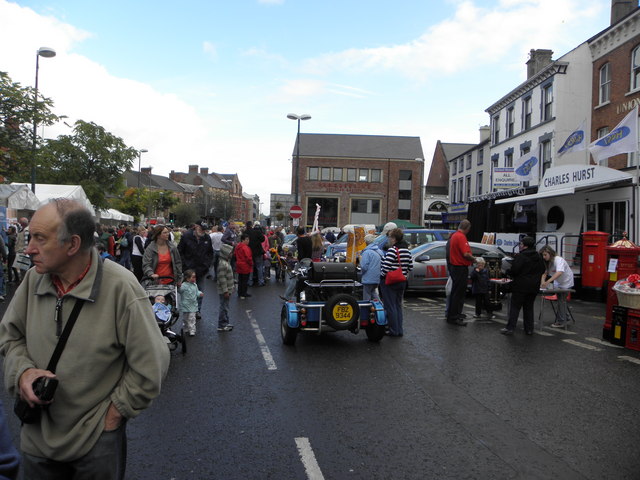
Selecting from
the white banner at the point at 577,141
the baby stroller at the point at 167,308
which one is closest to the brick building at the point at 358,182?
the white banner at the point at 577,141

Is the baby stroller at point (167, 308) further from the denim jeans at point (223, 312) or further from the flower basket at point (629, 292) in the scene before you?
the flower basket at point (629, 292)

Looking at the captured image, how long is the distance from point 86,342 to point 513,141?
106 feet

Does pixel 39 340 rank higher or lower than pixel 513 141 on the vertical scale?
lower

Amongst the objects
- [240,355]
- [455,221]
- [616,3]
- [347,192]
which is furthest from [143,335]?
[347,192]

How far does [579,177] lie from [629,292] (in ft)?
31.6

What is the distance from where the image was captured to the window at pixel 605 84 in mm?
22453

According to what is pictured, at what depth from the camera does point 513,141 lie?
102 ft

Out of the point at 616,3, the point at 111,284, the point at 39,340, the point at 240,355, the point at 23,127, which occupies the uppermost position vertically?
the point at 616,3

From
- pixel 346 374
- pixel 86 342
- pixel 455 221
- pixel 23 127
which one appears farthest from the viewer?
pixel 455 221

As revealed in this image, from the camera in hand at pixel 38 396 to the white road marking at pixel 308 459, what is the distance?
6.79 feet

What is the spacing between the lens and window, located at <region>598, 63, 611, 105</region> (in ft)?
73.7

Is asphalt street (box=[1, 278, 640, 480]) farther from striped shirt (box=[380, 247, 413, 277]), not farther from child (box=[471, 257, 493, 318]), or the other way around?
child (box=[471, 257, 493, 318])

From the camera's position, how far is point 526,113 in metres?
29.5

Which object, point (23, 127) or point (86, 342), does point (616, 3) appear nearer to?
point (23, 127)
